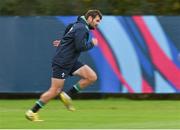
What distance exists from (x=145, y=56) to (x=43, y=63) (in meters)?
2.44

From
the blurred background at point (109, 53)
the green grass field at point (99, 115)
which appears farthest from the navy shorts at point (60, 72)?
the blurred background at point (109, 53)

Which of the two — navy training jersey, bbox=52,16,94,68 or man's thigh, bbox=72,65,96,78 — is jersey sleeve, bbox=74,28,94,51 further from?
man's thigh, bbox=72,65,96,78

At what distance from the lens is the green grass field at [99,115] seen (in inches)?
426

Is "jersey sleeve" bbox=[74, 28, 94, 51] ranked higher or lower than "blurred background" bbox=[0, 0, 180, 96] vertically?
higher

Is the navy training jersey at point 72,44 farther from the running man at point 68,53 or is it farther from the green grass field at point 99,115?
the green grass field at point 99,115

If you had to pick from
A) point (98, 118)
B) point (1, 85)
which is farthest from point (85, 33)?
point (1, 85)

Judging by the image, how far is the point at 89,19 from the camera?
A: 1195 centimetres

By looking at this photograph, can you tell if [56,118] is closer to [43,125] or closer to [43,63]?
[43,125]

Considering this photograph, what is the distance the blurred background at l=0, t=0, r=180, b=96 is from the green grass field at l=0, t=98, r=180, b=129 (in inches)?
15.5

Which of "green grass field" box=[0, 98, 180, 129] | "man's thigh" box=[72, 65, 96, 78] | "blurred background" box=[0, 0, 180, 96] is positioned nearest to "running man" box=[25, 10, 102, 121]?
"man's thigh" box=[72, 65, 96, 78]

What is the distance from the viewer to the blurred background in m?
15.6

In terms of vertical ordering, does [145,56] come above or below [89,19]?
below

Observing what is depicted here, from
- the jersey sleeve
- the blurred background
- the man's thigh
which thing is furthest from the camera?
the blurred background

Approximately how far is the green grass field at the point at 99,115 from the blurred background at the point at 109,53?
0.39m
